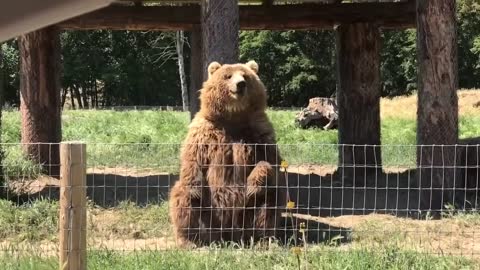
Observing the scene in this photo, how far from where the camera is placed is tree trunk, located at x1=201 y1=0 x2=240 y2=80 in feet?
26.8

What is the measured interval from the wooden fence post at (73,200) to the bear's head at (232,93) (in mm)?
2603

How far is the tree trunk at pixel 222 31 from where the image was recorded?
26.8ft

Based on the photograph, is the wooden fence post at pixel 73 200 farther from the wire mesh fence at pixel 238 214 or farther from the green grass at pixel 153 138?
the green grass at pixel 153 138

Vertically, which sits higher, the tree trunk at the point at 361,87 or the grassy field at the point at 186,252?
the tree trunk at the point at 361,87

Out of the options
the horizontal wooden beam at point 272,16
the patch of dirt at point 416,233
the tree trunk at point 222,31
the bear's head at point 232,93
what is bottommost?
the patch of dirt at point 416,233

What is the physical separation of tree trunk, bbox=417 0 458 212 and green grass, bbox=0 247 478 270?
2.88 m

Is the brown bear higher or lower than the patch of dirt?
higher

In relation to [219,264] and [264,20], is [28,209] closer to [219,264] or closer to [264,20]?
[219,264]

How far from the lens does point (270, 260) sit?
5.73 meters

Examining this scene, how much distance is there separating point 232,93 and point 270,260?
1.91 metres

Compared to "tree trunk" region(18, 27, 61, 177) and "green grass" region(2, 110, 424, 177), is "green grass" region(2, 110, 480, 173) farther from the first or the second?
"tree trunk" region(18, 27, 61, 177)

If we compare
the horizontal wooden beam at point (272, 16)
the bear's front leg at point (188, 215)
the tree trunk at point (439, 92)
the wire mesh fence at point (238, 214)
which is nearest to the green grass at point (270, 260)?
the wire mesh fence at point (238, 214)

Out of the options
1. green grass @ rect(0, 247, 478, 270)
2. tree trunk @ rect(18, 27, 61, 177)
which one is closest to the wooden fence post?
green grass @ rect(0, 247, 478, 270)

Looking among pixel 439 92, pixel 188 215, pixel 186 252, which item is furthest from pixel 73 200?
pixel 439 92
